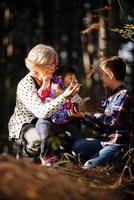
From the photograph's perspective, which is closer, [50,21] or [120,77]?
[120,77]

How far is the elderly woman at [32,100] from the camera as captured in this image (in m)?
6.83

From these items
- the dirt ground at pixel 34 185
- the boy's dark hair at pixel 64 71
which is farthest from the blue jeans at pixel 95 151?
the dirt ground at pixel 34 185

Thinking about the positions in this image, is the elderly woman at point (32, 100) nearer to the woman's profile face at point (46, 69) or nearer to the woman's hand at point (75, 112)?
the woman's profile face at point (46, 69)

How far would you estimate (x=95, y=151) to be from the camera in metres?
7.01

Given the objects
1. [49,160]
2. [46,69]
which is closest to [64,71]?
[46,69]

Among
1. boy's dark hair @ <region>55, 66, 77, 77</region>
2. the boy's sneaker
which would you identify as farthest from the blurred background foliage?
the boy's sneaker

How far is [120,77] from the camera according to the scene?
7.07 metres

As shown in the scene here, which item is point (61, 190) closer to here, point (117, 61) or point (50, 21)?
point (117, 61)

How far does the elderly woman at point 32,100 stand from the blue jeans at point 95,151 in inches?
17.9

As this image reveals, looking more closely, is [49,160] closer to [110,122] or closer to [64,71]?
[110,122]

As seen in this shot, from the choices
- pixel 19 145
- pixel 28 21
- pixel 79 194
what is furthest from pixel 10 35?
pixel 79 194

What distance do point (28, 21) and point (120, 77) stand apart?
27.7 meters

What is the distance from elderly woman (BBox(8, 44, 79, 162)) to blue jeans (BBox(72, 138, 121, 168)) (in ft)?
1.49

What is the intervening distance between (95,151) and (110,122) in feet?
1.33
